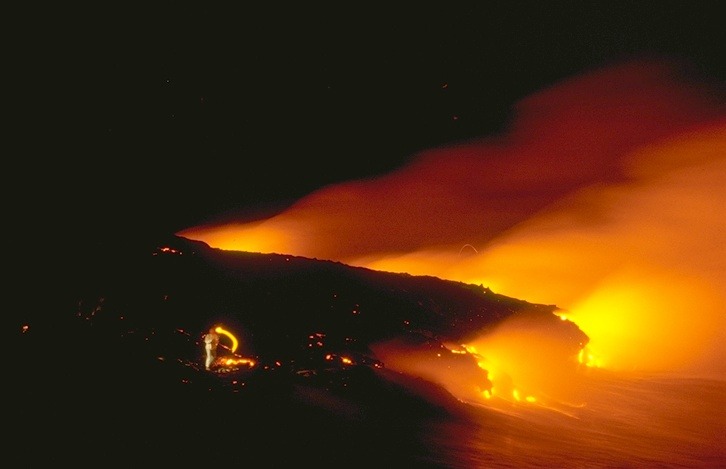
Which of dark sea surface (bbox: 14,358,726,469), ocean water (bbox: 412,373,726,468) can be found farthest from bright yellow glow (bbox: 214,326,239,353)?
ocean water (bbox: 412,373,726,468)

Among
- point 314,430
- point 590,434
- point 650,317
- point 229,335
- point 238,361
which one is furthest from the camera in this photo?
point 650,317

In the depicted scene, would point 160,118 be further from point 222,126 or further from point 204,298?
point 204,298

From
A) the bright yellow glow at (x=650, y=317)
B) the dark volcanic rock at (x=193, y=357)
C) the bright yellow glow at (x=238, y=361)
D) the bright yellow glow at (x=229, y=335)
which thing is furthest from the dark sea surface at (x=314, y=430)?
the bright yellow glow at (x=650, y=317)

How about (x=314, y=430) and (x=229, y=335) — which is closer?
(x=314, y=430)

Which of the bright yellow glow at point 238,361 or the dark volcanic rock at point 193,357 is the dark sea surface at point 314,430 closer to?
the dark volcanic rock at point 193,357

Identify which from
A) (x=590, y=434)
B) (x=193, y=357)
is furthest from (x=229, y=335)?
(x=590, y=434)

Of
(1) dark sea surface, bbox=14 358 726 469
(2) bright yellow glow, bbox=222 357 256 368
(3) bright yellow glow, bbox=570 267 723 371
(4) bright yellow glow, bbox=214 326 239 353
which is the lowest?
(1) dark sea surface, bbox=14 358 726 469

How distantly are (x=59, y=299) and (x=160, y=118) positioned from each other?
332 centimetres

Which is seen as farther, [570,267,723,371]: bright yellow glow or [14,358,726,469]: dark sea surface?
→ [570,267,723,371]: bright yellow glow

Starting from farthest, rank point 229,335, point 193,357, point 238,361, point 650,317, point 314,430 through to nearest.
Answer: point 650,317
point 229,335
point 238,361
point 193,357
point 314,430

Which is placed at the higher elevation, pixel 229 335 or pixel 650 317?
pixel 650 317

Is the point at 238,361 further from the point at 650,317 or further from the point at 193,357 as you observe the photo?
the point at 650,317

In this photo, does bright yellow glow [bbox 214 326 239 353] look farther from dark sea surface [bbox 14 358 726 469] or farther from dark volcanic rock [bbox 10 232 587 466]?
dark sea surface [bbox 14 358 726 469]

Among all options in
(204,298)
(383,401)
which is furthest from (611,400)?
(204,298)
